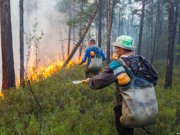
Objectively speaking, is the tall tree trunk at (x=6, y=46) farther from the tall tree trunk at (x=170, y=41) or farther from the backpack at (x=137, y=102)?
the tall tree trunk at (x=170, y=41)

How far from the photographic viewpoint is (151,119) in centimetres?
391

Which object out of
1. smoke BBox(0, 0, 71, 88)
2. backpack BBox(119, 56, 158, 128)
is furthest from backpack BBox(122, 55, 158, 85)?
smoke BBox(0, 0, 71, 88)

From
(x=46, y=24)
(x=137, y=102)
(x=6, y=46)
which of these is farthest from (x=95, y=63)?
(x=46, y=24)

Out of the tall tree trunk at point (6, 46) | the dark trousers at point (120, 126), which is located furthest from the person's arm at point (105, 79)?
the tall tree trunk at point (6, 46)

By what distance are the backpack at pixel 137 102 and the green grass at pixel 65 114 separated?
1630 millimetres

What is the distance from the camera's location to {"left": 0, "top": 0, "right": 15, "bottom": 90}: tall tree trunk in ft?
32.7

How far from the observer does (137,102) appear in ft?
12.5

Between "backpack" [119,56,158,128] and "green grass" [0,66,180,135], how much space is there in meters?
1.63

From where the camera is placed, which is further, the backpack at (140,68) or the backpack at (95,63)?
the backpack at (95,63)

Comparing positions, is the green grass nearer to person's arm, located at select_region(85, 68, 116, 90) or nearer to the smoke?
person's arm, located at select_region(85, 68, 116, 90)

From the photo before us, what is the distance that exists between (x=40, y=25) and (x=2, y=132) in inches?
2603

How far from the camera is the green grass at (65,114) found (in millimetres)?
5605

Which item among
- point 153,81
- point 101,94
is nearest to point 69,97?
point 101,94

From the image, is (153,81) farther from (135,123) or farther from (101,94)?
(101,94)
